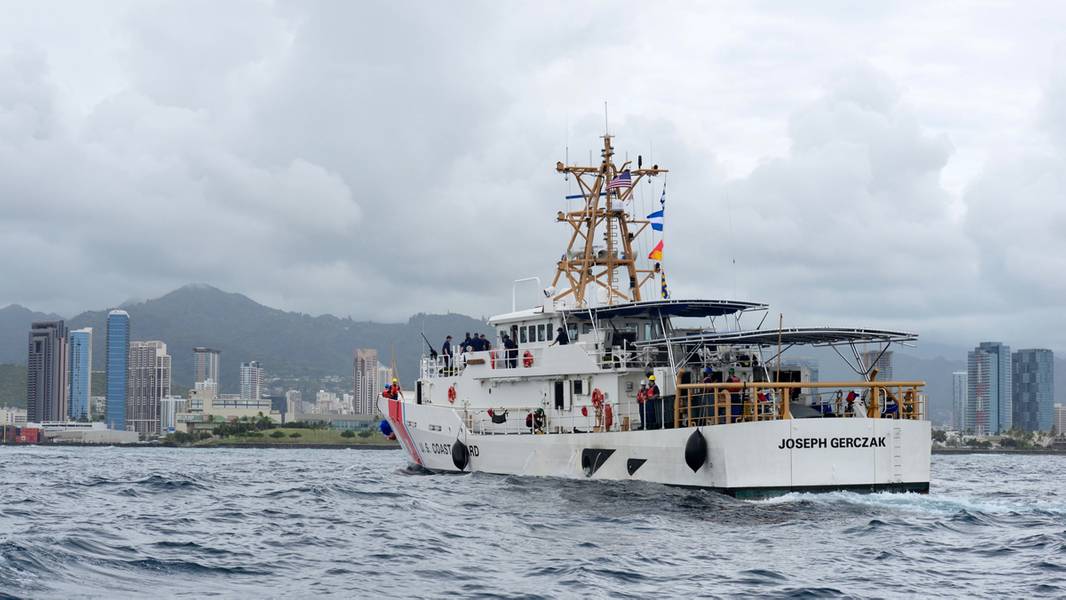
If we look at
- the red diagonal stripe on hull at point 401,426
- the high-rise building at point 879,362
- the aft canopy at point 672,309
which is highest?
the aft canopy at point 672,309

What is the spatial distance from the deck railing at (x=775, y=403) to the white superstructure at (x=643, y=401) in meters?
0.07

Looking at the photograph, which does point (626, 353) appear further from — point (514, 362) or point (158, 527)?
point (158, 527)

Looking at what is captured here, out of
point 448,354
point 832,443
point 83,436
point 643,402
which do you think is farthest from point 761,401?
point 83,436

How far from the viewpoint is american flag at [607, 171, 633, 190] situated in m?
39.6

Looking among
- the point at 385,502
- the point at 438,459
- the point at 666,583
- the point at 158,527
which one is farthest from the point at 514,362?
the point at 666,583

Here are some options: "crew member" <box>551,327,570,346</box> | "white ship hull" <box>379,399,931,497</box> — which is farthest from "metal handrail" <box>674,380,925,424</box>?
"crew member" <box>551,327,570,346</box>

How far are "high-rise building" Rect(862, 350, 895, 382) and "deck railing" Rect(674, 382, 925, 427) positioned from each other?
2.11 ft

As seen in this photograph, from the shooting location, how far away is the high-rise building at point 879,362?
3089 cm

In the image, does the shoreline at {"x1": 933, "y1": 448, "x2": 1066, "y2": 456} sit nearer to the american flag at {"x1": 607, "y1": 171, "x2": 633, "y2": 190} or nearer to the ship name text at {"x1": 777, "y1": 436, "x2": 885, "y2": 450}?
the american flag at {"x1": 607, "y1": 171, "x2": 633, "y2": 190}

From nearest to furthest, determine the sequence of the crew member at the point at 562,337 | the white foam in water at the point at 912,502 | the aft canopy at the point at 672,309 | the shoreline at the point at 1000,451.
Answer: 1. the white foam in water at the point at 912,502
2. the aft canopy at the point at 672,309
3. the crew member at the point at 562,337
4. the shoreline at the point at 1000,451

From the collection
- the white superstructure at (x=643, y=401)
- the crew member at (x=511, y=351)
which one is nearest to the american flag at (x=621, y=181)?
the white superstructure at (x=643, y=401)

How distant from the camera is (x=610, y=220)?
40031 millimetres

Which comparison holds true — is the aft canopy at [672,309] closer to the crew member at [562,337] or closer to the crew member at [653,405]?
the crew member at [562,337]

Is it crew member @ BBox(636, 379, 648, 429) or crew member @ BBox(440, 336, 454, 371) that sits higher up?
crew member @ BBox(440, 336, 454, 371)
